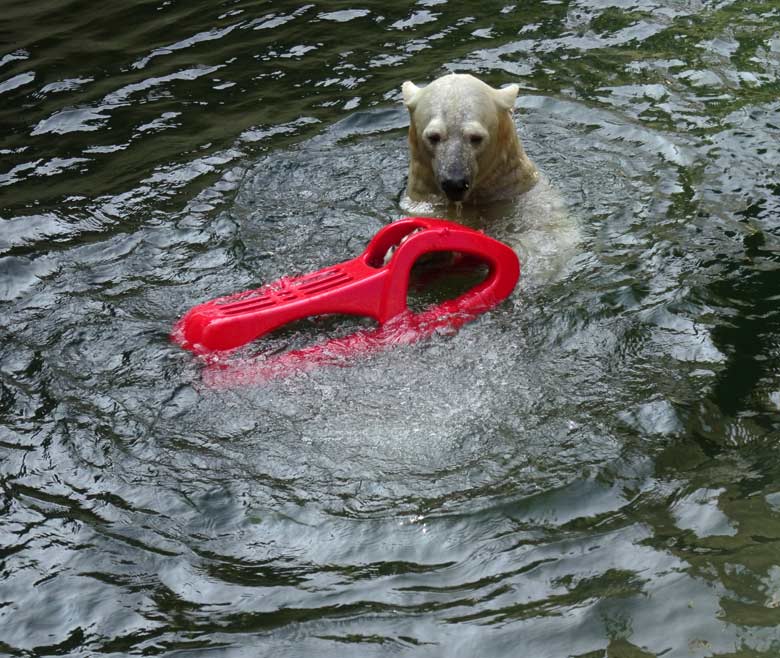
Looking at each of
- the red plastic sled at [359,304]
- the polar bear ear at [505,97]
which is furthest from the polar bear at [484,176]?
the red plastic sled at [359,304]

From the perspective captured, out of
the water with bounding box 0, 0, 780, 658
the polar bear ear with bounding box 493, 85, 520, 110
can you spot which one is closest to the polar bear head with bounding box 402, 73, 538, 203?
the polar bear ear with bounding box 493, 85, 520, 110

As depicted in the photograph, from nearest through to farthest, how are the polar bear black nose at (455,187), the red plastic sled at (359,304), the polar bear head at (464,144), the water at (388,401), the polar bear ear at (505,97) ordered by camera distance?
the water at (388,401) < the red plastic sled at (359,304) < the polar bear black nose at (455,187) < the polar bear head at (464,144) < the polar bear ear at (505,97)

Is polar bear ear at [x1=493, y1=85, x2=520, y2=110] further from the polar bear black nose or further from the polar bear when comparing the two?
the polar bear black nose

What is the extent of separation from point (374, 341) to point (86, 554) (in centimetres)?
154

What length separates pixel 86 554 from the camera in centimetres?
344

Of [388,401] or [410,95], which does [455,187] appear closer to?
[410,95]

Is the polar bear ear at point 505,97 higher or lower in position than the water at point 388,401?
higher

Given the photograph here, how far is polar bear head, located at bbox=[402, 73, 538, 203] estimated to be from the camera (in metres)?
5.25

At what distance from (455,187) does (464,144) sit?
30 cm

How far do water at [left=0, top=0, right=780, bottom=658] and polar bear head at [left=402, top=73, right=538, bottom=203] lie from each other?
0.69 ft

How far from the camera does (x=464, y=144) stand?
5.30 meters

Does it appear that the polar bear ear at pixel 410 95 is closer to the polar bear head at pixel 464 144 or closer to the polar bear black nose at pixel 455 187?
the polar bear head at pixel 464 144

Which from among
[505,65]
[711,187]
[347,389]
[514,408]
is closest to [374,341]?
[347,389]

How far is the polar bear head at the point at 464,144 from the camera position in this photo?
17.2 feet
